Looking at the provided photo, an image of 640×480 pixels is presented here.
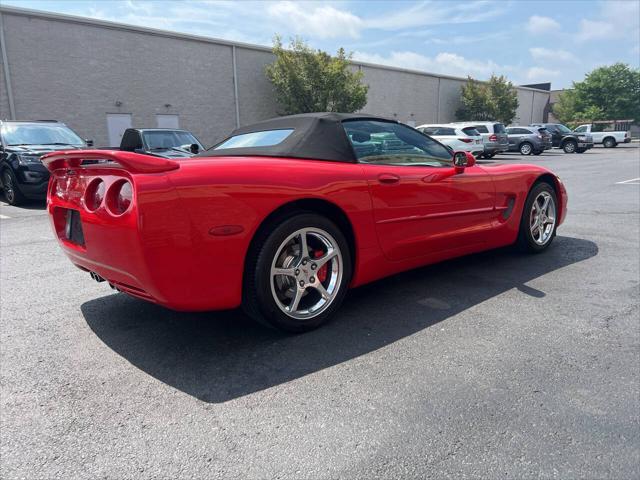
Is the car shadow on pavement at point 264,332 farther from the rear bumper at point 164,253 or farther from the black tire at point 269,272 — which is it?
the rear bumper at point 164,253

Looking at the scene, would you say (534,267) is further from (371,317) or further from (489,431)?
(489,431)

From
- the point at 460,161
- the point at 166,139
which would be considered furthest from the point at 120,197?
the point at 166,139

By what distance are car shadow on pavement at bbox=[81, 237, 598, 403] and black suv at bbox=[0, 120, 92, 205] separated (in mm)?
6491

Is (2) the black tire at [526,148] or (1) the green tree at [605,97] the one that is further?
(1) the green tree at [605,97]

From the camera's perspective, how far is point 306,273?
2830 millimetres

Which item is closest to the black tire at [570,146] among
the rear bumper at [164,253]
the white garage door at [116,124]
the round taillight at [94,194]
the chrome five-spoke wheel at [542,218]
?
the white garage door at [116,124]

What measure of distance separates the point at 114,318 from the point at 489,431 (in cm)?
243

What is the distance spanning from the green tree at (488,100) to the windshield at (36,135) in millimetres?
33575

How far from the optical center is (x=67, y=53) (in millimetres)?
17562

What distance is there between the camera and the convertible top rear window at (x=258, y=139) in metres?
3.25

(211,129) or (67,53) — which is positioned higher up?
(67,53)

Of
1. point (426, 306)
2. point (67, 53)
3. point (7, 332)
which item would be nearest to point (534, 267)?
point (426, 306)

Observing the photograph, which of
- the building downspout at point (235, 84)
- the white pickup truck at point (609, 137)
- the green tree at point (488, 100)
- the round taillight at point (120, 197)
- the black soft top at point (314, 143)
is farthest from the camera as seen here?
the green tree at point (488, 100)

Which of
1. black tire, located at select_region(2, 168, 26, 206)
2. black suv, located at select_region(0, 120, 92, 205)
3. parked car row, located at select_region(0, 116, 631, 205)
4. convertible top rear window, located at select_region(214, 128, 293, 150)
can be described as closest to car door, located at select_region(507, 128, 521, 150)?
parked car row, located at select_region(0, 116, 631, 205)
